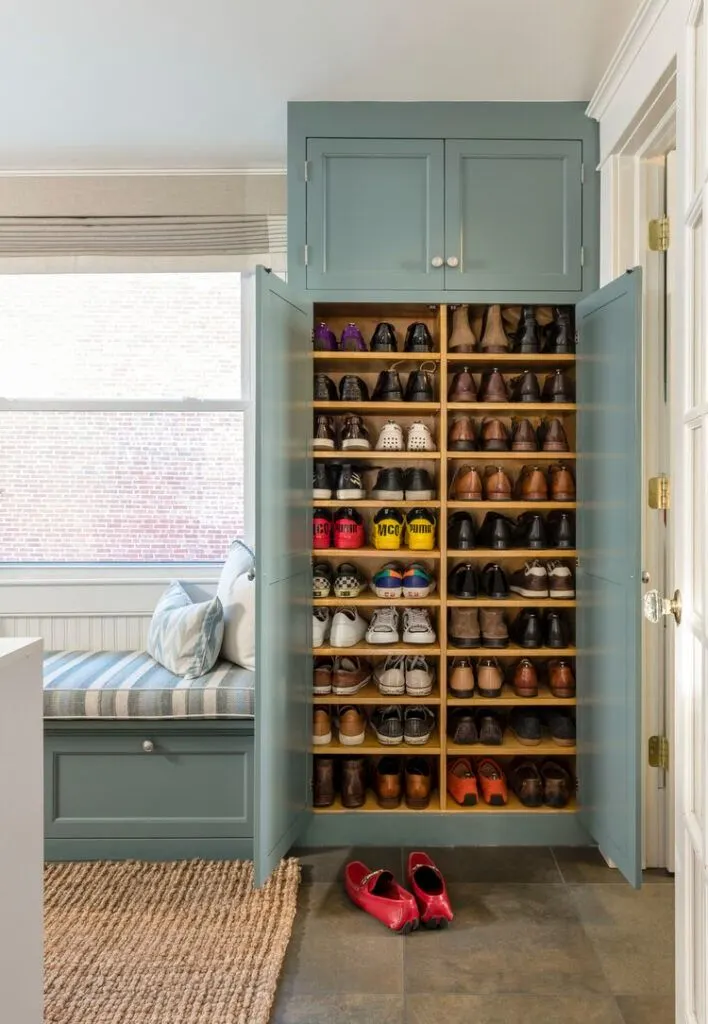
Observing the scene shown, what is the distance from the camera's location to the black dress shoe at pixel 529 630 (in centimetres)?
246

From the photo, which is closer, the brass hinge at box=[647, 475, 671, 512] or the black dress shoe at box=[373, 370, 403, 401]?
the brass hinge at box=[647, 475, 671, 512]

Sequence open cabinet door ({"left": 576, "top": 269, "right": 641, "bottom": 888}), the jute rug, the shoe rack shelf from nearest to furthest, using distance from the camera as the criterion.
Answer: the jute rug → open cabinet door ({"left": 576, "top": 269, "right": 641, "bottom": 888}) → the shoe rack shelf

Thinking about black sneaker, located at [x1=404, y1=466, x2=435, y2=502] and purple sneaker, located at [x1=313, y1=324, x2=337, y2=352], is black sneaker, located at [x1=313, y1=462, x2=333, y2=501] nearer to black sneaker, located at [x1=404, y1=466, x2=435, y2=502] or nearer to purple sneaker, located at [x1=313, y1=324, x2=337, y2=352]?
black sneaker, located at [x1=404, y1=466, x2=435, y2=502]

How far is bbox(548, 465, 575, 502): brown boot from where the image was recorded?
2.46 m

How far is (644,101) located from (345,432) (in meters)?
1.31

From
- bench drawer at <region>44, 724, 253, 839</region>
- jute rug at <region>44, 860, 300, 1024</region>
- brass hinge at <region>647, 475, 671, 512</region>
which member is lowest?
jute rug at <region>44, 860, 300, 1024</region>

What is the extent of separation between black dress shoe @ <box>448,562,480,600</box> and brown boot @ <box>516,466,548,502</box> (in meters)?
0.32

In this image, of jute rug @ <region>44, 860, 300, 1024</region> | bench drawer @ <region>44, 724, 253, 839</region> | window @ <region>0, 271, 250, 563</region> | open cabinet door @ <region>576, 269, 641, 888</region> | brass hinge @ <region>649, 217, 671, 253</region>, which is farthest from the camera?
window @ <region>0, 271, 250, 563</region>

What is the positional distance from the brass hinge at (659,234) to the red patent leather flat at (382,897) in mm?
2092

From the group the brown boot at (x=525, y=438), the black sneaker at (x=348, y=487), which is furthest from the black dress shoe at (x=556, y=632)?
the black sneaker at (x=348, y=487)

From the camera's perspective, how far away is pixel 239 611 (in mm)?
2592

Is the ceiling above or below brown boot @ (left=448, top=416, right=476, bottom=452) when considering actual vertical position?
above

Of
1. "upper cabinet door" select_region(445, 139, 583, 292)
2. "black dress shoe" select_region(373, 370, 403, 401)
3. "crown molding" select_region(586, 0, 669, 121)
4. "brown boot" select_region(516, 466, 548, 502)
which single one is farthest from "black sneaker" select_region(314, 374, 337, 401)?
"crown molding" select_region(586, 0, 669, 121)

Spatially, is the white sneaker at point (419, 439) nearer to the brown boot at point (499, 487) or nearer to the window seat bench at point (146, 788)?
the brown boot at point (499, 487)
